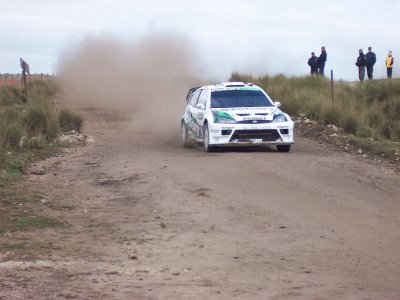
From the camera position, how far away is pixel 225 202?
10.5 m

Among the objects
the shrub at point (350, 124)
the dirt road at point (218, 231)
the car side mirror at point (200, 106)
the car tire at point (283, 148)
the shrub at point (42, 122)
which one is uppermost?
the car side mirror at point (200, 106)

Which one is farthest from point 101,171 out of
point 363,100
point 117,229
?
point 363,100

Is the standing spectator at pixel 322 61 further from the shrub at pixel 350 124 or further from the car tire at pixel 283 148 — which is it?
the car tire at pixel 283 148

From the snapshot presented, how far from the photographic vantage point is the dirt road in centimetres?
648

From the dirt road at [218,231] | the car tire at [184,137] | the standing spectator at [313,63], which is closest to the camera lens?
the dirt road at [218,231]

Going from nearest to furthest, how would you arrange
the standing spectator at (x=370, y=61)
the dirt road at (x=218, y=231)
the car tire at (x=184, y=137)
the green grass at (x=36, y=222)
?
the dirt road at (x=218, y=231), the green grass at (x=36, y=222), the car tire at (x=184, y=137), the standing spectator at (x=370, y=61)

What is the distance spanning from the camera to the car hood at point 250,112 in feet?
52.7

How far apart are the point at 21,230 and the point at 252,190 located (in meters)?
3.99

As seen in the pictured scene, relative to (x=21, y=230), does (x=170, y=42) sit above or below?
above

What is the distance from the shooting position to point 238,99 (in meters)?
17.1

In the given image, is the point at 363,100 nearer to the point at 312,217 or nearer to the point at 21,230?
the point at 312,217

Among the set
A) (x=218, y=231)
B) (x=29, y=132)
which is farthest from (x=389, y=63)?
(x=218, y=231)

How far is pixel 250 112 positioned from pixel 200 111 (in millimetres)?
1509

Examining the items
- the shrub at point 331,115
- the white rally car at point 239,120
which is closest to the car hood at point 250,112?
the white rally car at point 239,120
